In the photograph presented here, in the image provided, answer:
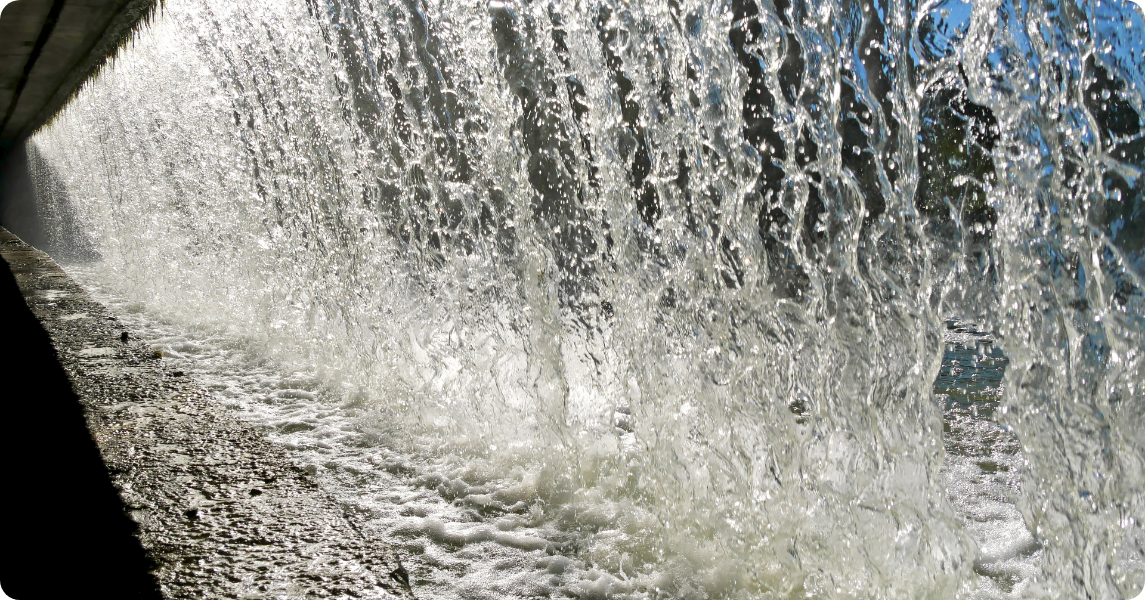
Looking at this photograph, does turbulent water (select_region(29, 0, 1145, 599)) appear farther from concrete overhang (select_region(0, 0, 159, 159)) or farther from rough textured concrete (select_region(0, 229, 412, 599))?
concrete overhang (select_region(0, 0, 159, 159))

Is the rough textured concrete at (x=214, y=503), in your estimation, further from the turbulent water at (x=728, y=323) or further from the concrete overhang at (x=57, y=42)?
the concrete overhang at (x=57, y=42)

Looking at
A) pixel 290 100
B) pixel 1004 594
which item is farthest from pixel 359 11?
pixel 1004 594

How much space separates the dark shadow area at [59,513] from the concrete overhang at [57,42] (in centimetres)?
780

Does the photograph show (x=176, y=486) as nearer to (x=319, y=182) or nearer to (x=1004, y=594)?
(x=1004, y=594)

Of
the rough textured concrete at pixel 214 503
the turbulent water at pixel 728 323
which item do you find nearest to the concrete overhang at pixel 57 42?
the turbulent water at pixel 728 323

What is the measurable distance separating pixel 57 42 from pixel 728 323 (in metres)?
12.0

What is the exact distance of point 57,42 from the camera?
10891mm

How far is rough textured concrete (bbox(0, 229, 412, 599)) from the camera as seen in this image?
1.60 meters

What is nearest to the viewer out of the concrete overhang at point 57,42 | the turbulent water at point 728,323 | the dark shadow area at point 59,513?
the dark shadow area at point 59,513

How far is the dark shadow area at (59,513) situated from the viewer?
1.56 meters

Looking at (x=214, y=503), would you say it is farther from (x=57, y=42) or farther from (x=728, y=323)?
(x=57, y=42)

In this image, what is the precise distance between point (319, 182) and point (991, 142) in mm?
4725

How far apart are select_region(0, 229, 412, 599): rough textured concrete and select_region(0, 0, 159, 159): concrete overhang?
7708 mm

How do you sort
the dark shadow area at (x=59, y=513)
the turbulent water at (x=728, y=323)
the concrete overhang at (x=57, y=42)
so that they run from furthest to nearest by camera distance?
1. the concrete overhang at (x=57, y=42)
2. the turbulent water at (x=728, y=323)
3. the dark shadow area at (x=59, y=513)
